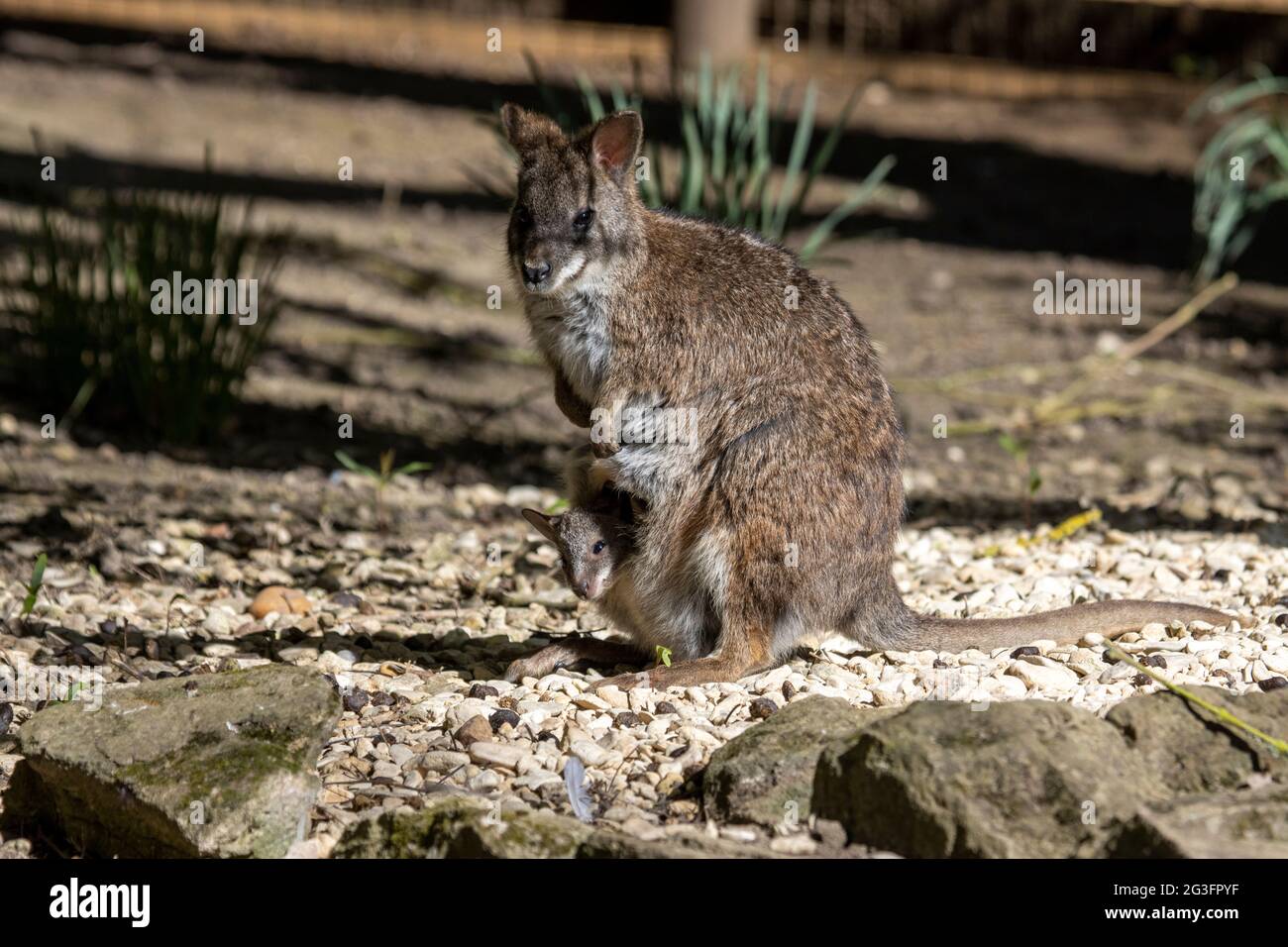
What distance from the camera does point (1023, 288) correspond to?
9.66m

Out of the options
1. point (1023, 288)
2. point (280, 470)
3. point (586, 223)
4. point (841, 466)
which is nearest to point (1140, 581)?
point (841, 466)

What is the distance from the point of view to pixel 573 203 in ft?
14.9

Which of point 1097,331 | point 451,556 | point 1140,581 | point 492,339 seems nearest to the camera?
point 1140,581

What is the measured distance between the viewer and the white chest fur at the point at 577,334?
14.9ft

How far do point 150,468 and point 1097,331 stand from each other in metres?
5.31

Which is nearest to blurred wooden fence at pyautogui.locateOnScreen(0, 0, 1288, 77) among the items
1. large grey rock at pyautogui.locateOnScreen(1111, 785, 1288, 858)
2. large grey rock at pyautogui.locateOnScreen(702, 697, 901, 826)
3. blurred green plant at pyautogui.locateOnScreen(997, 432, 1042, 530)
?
blurred green plant at pyautogui.locateOnScreen(997, 432, 1042, 530)

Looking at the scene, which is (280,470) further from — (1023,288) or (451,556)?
(1023,288)

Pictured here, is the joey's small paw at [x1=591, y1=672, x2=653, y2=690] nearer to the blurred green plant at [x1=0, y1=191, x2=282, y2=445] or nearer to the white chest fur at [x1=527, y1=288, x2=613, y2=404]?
the white chest fur at [x1=527, y1=288, x2=613, y2=404]

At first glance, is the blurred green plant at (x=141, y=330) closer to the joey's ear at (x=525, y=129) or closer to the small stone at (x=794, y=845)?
the joey's ear at (x=525, y=129)

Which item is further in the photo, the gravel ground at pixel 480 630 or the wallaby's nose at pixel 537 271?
the wallaby's nose at pixel 537 271

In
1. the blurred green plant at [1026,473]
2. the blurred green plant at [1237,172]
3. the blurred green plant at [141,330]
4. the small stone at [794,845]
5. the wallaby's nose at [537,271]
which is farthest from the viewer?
the blurred green plant at [1237,172]

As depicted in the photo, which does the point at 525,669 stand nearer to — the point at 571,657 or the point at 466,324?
the point at 571,657

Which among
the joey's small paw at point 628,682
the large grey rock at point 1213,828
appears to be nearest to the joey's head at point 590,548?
the joey's small paw at point 628,682

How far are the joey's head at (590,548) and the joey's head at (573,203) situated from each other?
2.24 ft
